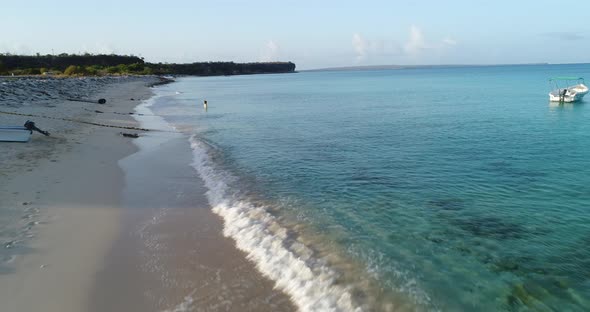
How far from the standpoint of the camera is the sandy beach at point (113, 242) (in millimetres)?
6434

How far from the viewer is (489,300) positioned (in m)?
6.75

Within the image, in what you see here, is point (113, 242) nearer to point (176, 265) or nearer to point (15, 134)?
point (176, 265)

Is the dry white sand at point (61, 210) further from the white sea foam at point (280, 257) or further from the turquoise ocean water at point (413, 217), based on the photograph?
the turquoise ocean water at point (413, 217)

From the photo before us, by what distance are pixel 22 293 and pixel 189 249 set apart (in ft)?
9.51

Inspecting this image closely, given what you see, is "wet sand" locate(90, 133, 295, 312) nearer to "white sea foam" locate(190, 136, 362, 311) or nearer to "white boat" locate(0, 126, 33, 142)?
"white sea foam" locate(190, 136, 362, 311)

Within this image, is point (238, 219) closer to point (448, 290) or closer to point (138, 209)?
point (138, 209)

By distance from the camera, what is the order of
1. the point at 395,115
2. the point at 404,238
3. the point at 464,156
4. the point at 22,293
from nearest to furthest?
1. the point at 22,293
2. the point at 404,238
3. the point at 464,156
4. the point at 395,115

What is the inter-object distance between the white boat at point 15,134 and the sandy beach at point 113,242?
63 centimetres

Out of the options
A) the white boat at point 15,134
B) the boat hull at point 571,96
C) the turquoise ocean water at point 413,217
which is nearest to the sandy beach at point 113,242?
the white boat at point 15,134

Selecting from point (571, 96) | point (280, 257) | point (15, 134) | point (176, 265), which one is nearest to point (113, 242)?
point (176, 265)

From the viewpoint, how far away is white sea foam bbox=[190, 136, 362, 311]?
6.71 meters

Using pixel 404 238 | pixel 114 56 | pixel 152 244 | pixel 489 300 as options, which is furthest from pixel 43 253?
pixel 114 56

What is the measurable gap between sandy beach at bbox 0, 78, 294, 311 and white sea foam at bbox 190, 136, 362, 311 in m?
0.30

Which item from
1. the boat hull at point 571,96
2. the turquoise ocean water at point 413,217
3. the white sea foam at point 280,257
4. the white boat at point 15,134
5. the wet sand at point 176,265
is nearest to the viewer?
Answer: the wet sand at point 176,265
